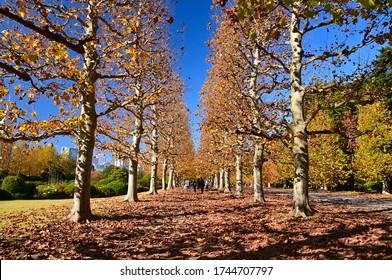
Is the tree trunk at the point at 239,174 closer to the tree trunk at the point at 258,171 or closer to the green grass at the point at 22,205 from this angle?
the tree trunk at the point at 258,171

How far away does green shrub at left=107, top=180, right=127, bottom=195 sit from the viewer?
32.4 meters

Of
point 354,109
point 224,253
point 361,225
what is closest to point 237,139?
point 361,225

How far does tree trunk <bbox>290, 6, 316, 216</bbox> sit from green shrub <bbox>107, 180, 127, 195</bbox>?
2439cm

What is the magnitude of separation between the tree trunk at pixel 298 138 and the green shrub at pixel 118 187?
24.4m

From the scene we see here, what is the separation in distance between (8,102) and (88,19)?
5914mm

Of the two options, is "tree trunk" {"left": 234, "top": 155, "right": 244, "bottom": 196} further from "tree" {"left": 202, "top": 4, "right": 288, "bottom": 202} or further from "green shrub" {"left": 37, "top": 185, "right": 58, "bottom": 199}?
"green shrub" {"left": 37, "top": 185, "right": 58, "bottom": 199}

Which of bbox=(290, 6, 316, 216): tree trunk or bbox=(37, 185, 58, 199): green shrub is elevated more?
bbox=(290, 6, 316, 216): tree trunk

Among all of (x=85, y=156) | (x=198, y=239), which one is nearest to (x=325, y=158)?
(x=85, y=156)

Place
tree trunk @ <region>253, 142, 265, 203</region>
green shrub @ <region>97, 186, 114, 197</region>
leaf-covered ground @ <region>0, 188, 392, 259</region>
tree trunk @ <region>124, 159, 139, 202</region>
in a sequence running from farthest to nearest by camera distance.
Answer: green shrub @ <region>97, 186, 114, 197</region>
tree trunk @ <region>124, 159, 139, 202</region>
tree trunk @ <region>253, 142, 265, 203</region>
leaf-covered ground @ <region>0, 188, 392, 259</region>

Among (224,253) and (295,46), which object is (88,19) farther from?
(224,253)

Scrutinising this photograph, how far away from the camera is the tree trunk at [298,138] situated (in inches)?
440

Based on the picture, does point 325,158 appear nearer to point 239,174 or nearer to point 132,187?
point 239,174

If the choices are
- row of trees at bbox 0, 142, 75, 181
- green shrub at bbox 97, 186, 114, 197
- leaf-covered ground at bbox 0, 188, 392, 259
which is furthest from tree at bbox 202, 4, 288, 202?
row of trees at bbox 0, 142, 75, 181
